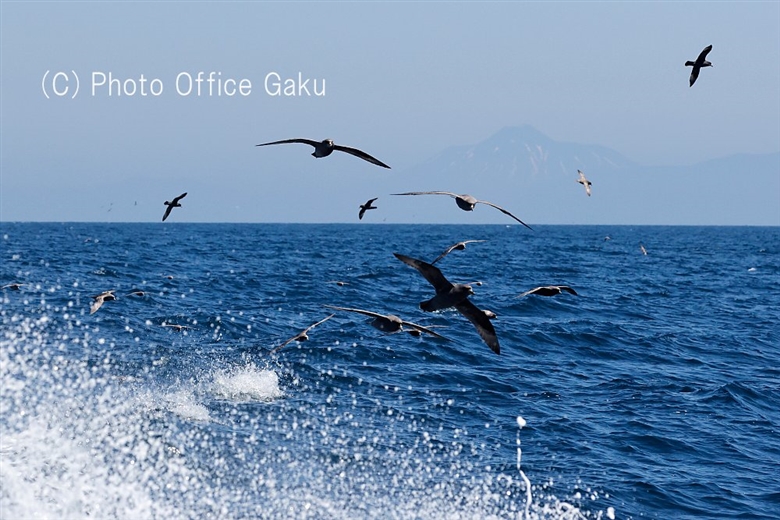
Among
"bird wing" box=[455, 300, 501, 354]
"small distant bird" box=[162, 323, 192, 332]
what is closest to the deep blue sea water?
"small distant bird" box=[162, 323, 192, 332]

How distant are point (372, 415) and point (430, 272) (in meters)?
9.01

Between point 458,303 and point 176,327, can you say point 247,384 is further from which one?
point 458,303

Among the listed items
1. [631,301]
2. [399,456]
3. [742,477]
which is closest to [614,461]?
[742,477]

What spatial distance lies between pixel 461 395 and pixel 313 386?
3.36 meters

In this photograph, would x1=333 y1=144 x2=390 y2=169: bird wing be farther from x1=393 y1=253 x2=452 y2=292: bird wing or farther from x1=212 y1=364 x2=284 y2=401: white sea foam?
x1=212 y1=364 x2=284 y2=401: white sea foam

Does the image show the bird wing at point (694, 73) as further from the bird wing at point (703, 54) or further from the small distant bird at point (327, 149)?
the small distant bird at point (327, 149)

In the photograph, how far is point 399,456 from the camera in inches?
657

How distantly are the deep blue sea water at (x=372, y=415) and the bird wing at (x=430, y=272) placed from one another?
4975 mm

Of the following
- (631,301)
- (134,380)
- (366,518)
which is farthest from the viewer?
(631,301)

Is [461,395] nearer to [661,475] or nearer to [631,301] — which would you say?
[661,475]

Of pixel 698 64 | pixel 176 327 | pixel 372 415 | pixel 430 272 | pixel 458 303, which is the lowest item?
pixel 372 415

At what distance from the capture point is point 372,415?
1888cm

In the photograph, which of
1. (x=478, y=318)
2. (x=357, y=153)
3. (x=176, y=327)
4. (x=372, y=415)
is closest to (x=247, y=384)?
(x=372, y=415)

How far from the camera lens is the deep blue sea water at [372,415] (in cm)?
1495
